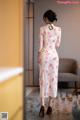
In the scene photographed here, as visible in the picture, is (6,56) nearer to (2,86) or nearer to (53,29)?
(2,86)

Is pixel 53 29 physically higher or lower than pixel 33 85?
higher

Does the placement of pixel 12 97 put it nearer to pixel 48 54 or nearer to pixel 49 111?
pixel 48 54

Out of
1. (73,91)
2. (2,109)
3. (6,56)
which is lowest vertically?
(73,91)

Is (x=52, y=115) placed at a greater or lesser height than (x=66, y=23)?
lesser

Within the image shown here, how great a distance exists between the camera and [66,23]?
5.86m

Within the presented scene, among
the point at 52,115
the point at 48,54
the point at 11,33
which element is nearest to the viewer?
the point at 11,33

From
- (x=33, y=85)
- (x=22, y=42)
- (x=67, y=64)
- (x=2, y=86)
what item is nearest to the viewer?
(x=2, y=86)

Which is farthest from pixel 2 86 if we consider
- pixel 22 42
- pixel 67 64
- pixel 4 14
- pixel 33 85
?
pixel 67 64

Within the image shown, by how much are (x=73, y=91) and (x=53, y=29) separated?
2.02 meters

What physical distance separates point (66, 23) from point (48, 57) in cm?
228

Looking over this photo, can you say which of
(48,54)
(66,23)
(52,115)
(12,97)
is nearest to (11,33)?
(12,97)

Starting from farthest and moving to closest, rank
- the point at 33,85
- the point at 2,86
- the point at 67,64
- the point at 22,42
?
the point at 67,64 < the point at 33,85 < the point at 22,42 < the point at 2,86

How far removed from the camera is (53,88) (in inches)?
152

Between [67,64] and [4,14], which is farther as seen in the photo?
[67,64]
